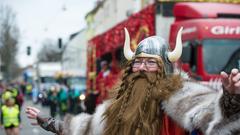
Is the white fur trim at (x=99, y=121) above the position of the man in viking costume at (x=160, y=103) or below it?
below

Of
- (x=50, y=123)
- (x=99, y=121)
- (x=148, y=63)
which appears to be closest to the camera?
(x=148, y=63)

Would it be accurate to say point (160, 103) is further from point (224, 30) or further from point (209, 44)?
point (224, 30)

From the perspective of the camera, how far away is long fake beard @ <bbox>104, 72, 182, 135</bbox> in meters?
3.78

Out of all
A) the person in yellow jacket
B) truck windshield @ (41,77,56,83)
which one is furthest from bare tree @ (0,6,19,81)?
the person in yellow jacket

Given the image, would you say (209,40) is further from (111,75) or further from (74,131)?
(74,131)

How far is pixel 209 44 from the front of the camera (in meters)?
11.9

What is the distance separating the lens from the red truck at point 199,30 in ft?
38.4

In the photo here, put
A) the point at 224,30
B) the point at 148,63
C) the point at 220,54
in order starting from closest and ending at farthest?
the point at 148,63 < the point at 220,54 < the point at 224,30

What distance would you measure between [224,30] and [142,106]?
8.53 metres

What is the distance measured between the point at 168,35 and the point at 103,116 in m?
9.14

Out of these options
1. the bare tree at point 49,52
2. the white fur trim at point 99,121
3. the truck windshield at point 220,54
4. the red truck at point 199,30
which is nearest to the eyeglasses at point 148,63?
the white fur trim at point 99,121

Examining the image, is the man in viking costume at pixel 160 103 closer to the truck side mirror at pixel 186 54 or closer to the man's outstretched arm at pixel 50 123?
the man's outstretched arm at pixel 50 123

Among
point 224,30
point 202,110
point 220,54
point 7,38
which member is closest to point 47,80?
point 7,38

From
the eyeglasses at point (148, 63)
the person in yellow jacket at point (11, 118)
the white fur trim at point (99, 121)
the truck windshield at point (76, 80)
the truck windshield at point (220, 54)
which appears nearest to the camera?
the eyeglasses at point (148, 63)
